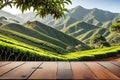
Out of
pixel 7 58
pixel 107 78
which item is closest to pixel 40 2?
pixel 107 78

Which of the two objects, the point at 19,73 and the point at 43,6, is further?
the point at 43,6

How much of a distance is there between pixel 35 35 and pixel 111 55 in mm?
124632

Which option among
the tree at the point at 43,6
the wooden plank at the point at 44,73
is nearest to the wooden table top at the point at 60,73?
the wooden plank at the point at 44,73

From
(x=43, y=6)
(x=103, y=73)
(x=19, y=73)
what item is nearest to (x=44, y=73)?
(x=19, y=73)

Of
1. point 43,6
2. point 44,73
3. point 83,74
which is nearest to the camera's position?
point 83,74

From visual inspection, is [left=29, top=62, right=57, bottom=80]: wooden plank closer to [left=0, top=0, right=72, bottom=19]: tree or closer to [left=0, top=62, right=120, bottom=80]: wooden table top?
[left=0, top=62, right=120, bottom=80]: wooden table top

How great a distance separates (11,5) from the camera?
8695 mm

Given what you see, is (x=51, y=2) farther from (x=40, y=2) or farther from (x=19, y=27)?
(x=19, y=27)

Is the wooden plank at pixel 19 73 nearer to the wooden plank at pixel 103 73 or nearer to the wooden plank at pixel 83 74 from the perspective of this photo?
the wooden plank at pixel 83 74

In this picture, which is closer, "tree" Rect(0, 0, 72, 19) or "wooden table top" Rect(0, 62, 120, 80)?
"wooden table top" Rect(0, 62, 120, 80)

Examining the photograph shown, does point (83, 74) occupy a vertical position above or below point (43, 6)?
below

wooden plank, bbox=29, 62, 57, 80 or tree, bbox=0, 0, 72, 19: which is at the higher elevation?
tree, bbox=0, 0, 72, 19

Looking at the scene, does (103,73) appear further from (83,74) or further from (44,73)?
(44,73)

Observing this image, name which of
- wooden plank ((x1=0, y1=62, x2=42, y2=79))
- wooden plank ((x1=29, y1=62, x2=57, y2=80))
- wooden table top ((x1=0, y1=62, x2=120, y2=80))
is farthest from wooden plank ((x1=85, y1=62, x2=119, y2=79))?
wooden plank ((x1=0, y1=62, x2=42, y2=79))
